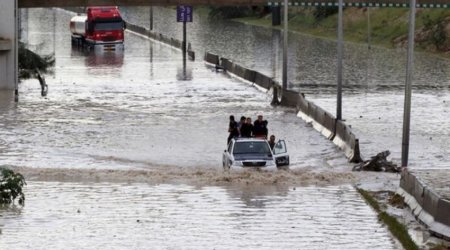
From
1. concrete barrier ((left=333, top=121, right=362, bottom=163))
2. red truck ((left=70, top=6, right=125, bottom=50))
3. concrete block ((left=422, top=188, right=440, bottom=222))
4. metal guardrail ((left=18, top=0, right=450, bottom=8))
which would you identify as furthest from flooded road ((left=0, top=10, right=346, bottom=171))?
red truck ((left=70, top=6, right=125, bottom=50))

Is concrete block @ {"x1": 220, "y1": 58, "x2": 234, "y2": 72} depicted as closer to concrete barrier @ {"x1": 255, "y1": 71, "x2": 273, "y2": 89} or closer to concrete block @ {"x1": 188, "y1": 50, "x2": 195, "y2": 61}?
concrete barrier @ {"x1": 255, "y1": 71, "x2": 273, "y2": 89}

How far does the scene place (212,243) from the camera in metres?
25.6

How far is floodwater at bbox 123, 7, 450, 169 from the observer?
46.0m

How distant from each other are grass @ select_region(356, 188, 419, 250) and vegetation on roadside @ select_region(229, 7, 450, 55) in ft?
196

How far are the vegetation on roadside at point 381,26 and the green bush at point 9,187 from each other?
204 ft

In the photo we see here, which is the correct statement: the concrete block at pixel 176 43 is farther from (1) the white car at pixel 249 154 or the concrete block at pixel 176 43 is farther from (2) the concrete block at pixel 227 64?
(1) the white car at pixel 249 154

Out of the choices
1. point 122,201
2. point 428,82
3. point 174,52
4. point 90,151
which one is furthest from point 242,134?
point 174,52

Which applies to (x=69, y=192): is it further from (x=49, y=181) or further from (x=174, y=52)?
(x=174, y=52)

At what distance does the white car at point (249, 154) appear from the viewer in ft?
117

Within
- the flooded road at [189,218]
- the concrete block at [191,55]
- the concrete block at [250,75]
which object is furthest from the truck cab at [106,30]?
the flooded road at [189,218]

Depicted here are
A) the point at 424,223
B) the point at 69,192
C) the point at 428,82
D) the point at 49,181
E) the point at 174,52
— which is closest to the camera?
the point at 424,223

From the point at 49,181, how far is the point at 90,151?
300 inches

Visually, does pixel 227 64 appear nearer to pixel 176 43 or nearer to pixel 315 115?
pixel 176 43

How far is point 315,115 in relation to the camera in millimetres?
49906
